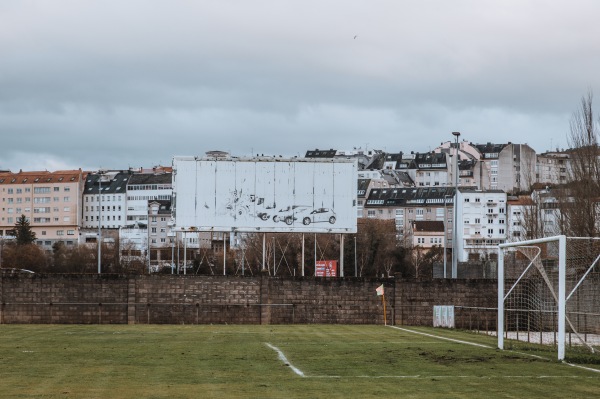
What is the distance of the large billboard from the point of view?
66250 mm

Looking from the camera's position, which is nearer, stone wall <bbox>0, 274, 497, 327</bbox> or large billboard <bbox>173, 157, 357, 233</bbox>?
stone wall <bbox>0, 274, 497, 327</bbox>

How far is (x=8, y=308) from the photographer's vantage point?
59.2 meters

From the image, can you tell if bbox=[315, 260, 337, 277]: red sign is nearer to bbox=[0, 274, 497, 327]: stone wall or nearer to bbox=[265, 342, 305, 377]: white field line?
bbox=[0, 274, 497, 327]: stone wall

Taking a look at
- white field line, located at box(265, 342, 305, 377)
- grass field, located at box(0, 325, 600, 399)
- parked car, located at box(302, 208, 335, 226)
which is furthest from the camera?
parked car, located at box(302, 208, 335, 226)

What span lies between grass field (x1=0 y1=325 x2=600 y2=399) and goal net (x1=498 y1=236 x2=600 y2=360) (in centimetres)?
193

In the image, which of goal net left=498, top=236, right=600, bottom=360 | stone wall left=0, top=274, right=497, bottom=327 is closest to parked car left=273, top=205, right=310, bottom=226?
stone wall left=0, top=274, right=497, bottom=327

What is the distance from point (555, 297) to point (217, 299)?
2985 centimetres

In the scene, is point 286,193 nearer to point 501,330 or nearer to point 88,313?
point 88,313

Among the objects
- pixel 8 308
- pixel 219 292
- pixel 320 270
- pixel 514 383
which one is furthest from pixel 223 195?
pixel 514 383

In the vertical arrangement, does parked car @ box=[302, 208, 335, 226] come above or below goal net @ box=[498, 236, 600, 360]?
above

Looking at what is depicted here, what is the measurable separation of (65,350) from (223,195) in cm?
3540

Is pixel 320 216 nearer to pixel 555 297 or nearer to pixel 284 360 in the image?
pixel 555 297

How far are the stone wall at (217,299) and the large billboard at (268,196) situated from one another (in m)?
6.35

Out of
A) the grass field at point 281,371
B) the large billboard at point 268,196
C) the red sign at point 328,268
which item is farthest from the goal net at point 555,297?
the red sign at point 328,268
